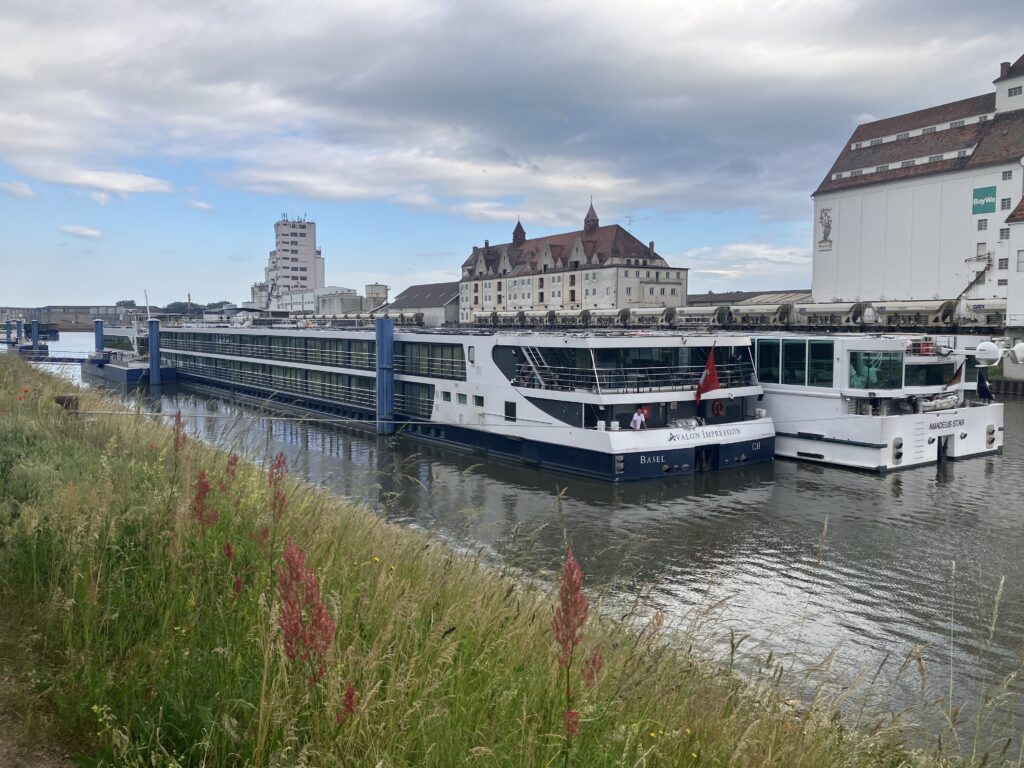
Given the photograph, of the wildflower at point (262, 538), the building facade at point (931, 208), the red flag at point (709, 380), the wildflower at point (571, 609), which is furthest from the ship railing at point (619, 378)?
the building facade at point (931, 208)

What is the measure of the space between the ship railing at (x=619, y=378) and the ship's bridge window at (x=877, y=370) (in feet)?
13.9

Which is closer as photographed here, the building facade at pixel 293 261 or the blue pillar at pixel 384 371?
the blue pillar at pixel 384 371

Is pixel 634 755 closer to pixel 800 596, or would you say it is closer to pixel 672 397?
pixel 800 596

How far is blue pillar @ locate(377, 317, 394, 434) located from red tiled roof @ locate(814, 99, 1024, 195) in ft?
156

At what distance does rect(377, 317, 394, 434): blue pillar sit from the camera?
34.8m

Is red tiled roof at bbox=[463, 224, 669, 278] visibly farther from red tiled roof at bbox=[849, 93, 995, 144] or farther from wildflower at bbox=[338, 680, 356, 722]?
wildflower at bbox=[338, 680, 356, 722]

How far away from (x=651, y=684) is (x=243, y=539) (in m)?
3.03

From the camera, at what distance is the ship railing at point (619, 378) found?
1008 inches

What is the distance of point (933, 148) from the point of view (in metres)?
61.2

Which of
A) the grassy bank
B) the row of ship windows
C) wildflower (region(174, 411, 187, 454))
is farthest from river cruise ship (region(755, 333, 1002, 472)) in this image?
wildflower (region(174, 411, 187, 454))

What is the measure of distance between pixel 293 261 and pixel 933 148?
107 metres

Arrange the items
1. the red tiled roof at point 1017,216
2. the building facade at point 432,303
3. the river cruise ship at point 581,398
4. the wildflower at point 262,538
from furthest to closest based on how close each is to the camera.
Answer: the building facade at point 432,303 < the red tiled roof at point 1017,216 < the river cruise ship at point 581,398 < the wildflower at point 262,538

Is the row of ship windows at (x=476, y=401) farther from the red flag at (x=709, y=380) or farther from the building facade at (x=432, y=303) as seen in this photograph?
the building facade at (x=432, y=303)

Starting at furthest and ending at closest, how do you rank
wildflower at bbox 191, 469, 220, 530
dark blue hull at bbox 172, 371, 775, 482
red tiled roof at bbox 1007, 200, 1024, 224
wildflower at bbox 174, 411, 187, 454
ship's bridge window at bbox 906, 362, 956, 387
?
1. red tiled roof at bbox 1007, 200, 1024, 224
2. ship's bridge window at bbox 906, 362, 956, 387
3. dark blue hull at bbox 172, 371, 775, 482
4. wildflower at bbox 174, 411, 187, 454
5. wildflower at bbox 191, 469, 220, 530
